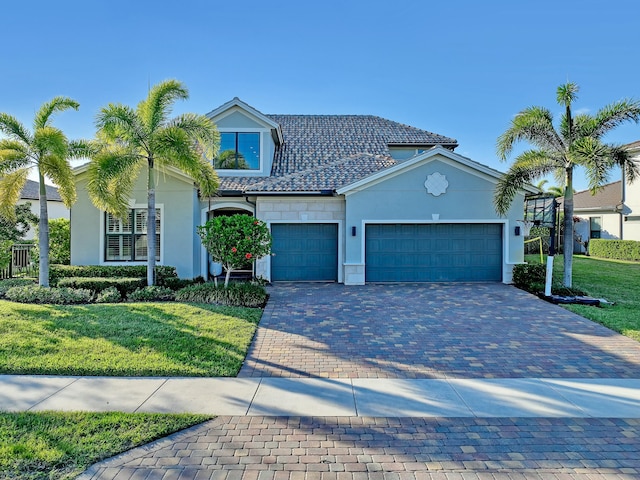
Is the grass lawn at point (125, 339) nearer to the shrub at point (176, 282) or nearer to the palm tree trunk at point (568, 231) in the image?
the shrub at point (176, 282)

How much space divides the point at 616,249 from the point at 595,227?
4.78 meters

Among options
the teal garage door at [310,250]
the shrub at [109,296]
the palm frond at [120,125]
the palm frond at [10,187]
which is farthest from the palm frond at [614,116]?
the palm frond at [10,187]

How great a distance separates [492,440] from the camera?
13.1 feet

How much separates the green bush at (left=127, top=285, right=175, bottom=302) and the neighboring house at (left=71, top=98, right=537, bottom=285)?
2467mm

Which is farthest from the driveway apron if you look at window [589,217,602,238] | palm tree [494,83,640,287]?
window [589,217,602,238]

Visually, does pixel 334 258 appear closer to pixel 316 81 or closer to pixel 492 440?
pixel 316 81

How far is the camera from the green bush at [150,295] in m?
10.9

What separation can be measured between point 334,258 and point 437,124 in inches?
423

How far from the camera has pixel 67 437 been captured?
3961mm

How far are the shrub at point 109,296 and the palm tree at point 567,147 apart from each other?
12478 mm

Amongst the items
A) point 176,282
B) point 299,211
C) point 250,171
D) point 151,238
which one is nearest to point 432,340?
point 299,211

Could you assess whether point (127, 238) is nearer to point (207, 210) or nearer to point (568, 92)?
point (207, 210)

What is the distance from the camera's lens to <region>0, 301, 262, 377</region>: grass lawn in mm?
5941

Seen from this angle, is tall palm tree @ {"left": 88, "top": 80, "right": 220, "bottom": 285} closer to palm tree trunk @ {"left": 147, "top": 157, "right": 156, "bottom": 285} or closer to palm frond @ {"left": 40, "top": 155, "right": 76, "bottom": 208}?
palm tree trunk @ {"left": 147, "top": 157, "right": 156, "bottom": 285}
